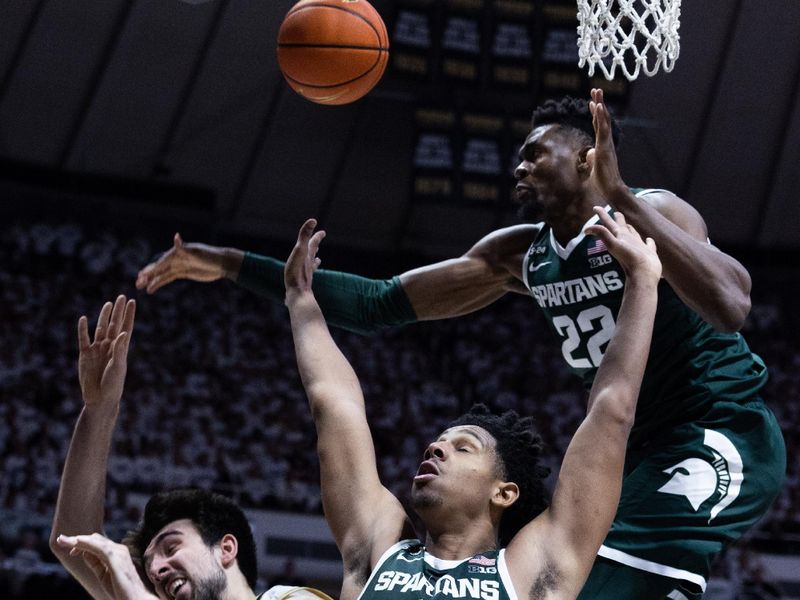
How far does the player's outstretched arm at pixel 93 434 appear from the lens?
3311 millimetres

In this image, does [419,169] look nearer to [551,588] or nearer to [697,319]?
[697,319]

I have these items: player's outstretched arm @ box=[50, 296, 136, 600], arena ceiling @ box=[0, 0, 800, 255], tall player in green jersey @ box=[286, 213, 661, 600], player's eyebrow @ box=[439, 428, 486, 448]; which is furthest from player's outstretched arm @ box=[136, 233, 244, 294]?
arena ceiling @ box=[0, 0, 800, 255]

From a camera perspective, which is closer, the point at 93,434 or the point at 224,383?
the point at 93,434

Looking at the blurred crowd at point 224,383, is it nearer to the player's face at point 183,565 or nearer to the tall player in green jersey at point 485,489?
the player's face at point 183,565

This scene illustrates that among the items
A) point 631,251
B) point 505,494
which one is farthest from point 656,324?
point 505,494

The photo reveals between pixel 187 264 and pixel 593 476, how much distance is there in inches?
77.5

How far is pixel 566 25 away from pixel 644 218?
32.8 feet

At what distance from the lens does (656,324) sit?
3564 millimetres

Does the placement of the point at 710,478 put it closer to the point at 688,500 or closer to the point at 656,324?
the point at 688,500

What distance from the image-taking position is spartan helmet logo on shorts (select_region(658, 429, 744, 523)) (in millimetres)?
3307

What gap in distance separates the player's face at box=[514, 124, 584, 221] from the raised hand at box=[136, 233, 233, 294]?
110 centimetres

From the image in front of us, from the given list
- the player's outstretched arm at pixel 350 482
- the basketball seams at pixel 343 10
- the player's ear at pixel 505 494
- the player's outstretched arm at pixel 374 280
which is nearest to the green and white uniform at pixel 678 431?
the player's ear at pixel 505 494

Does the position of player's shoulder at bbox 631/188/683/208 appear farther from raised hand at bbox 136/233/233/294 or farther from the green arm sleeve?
raised hand at bbox 136/233/233/294

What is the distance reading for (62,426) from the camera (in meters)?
12.0
